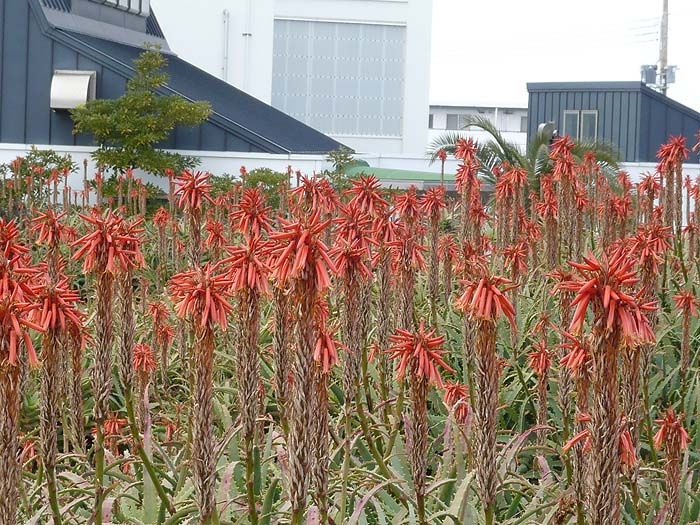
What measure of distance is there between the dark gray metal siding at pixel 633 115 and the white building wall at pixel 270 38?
35.8 feet

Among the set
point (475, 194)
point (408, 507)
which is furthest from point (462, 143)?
point (408, 507)

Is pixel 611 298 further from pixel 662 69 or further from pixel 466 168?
pixel 662 69

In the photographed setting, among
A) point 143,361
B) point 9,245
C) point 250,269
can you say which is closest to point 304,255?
point 250,269

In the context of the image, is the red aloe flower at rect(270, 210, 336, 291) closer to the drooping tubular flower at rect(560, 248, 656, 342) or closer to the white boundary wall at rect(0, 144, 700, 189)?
the drooping tubular flower at rect(560, 248, 656, 342)

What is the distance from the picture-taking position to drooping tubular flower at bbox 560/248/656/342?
207 centimetres

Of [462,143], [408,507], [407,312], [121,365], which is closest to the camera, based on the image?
[121,365]

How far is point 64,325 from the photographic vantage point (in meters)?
2.59

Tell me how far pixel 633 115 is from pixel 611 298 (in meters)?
33.8

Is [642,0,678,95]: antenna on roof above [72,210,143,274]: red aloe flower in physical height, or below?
above

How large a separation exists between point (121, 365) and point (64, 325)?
0.46m

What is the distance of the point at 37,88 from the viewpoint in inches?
1130

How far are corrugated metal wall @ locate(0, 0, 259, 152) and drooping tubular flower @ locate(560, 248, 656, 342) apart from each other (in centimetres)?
2528

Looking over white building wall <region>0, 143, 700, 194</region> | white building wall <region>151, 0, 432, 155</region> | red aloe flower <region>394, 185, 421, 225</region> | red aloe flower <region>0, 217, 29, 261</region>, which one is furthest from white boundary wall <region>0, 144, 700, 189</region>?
red aloe flower <region>0, 217, 29, 261</region>

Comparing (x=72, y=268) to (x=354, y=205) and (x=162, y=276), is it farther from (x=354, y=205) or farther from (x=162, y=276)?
(x=354, y=205)
